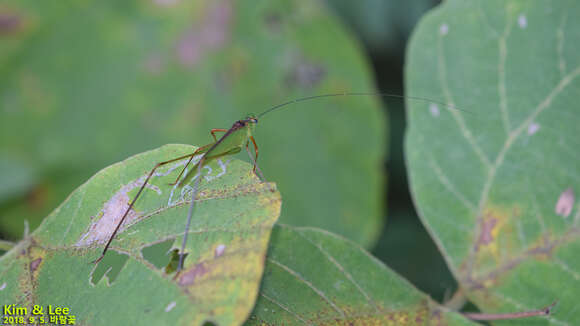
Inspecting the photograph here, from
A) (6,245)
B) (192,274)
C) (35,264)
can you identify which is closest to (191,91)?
(6,245)

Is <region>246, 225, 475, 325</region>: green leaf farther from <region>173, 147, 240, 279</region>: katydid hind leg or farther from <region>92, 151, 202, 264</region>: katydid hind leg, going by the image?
<region>92, 151, 202, 264</region>: katydid hind leg

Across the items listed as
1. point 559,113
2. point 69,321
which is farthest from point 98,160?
point 559,113

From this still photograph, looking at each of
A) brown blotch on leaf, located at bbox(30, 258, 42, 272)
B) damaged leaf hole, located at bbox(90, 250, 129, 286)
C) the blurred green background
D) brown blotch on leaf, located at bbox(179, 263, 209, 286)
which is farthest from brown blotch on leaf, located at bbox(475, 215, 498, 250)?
the blurred green background

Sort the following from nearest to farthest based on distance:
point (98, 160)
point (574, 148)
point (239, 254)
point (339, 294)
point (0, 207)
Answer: point (239, 254)
point (339, 294)
point (574, 148)
point (0, 207)
point (98, 160)

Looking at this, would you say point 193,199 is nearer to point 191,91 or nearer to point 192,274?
point 192,274

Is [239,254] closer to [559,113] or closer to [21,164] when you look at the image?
[559,113]

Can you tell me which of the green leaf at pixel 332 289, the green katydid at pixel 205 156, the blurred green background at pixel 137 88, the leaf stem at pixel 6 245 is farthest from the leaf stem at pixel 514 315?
the blurred green background at pixel 137 88

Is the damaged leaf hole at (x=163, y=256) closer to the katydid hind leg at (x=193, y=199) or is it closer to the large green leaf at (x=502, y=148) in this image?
the katydid hind leg at (x=193, y=199)
